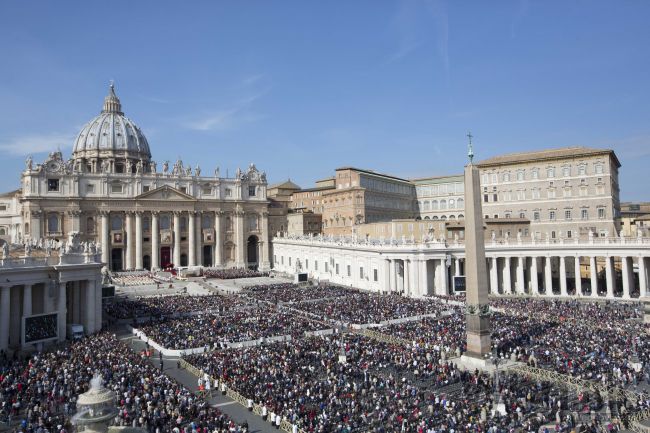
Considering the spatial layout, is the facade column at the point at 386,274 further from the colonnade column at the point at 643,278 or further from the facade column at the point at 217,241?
the facade column at the point at 217,241

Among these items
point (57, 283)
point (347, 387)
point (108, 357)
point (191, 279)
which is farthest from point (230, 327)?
point (191, 279)

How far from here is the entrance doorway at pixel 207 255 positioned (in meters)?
88.1

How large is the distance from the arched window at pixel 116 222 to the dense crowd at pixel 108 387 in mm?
56914

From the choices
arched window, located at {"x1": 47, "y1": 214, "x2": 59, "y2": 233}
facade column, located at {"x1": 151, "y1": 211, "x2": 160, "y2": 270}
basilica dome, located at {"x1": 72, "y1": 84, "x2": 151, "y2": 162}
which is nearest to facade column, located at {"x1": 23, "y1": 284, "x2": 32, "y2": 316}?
arched window, located at {"x1": 47, "y1": 214, "x2": 59, "y2": 233}

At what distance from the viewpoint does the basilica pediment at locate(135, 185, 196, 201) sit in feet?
265

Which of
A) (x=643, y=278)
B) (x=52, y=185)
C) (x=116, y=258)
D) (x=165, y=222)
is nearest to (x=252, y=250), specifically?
(x=165, y=222)

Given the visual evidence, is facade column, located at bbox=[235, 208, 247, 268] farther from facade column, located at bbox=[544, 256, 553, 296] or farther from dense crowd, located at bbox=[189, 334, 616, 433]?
dense crowd, located at bbox=[189, 334, 616, 433]

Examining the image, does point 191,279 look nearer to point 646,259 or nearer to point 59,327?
point 59,327

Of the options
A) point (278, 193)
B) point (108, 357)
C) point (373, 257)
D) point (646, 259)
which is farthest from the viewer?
point (278, 193)

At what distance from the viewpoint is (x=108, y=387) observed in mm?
20234

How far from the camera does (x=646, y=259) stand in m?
45.3

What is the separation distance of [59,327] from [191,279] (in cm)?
3414

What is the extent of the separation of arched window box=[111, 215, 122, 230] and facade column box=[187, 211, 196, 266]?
10.5 m

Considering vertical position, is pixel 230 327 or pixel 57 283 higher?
pixel 57 283
